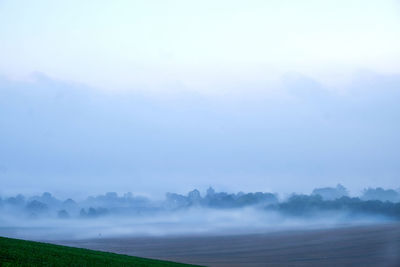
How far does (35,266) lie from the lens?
20.3m

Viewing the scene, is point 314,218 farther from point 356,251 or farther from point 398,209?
point 356,251

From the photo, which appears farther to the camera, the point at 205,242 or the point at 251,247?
the point at 205,242

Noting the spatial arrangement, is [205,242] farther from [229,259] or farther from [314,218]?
[314,218]

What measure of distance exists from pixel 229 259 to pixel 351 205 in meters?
119

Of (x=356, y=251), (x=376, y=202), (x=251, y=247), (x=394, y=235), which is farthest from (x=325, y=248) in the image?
(x=376, y=202)

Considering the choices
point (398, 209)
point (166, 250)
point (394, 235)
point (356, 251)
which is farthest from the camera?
point (398, 209)

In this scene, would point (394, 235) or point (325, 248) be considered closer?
point (325, 248)

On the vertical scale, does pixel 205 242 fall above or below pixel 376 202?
below

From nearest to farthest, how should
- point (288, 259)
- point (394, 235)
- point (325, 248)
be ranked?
point (288, 259) < point (325, 248) < point (394, 235)

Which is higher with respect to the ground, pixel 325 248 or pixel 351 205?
pixel 351 205

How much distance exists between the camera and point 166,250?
234 feet

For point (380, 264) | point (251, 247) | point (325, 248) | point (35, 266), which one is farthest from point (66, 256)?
point (251, 247)

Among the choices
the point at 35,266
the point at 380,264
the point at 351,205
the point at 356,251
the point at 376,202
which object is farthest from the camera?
the point at 351,205

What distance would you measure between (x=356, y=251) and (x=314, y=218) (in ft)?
349
